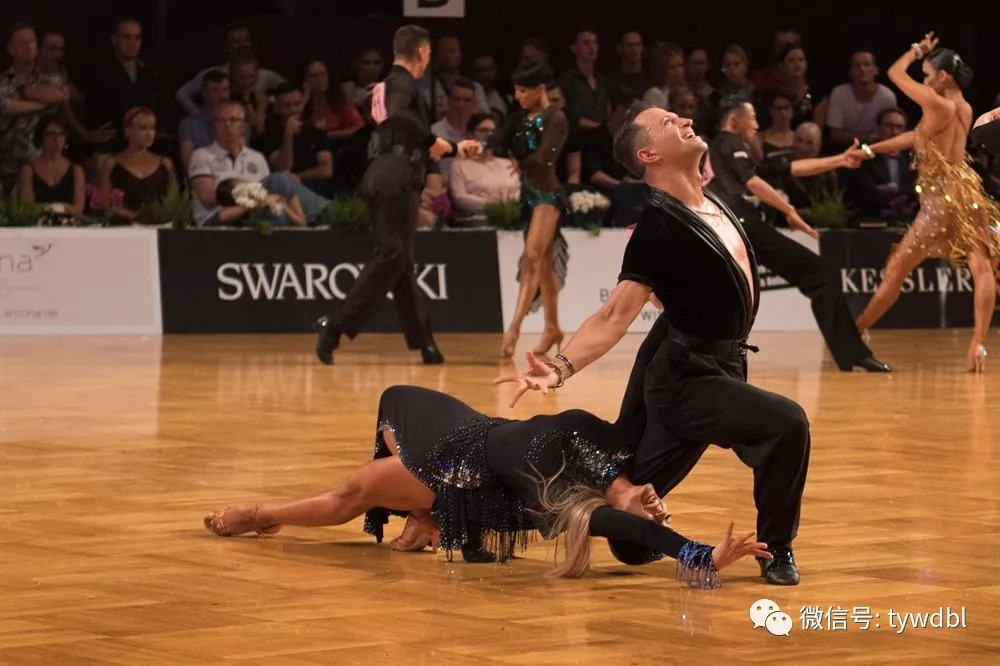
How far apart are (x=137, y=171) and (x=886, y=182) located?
22.7 ft

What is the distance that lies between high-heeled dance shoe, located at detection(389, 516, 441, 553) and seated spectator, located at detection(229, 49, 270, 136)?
427 inches

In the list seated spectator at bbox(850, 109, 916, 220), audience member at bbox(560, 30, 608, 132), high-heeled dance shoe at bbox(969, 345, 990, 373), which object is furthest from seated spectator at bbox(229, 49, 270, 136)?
high-heeled dance shoe at bbox(969, 345, 990, 373)

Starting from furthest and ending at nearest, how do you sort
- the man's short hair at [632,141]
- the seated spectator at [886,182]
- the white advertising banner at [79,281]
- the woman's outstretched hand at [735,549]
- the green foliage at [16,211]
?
1. the seated spectator at [886,182]
2. the white advertising banner at [79,281]
3. the green foliage at [16,211]
4. the man's short hair at [632,141]
5. the woman's outstretched hand at [735,549]

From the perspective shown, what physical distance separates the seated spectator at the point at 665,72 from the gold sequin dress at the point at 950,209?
17.1 ft

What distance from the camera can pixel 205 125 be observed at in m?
16.6

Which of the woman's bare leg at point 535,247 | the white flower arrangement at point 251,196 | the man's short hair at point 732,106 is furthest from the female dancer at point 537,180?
the white flower arrangement at point 251,196

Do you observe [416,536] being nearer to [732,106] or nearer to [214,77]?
[732,106]

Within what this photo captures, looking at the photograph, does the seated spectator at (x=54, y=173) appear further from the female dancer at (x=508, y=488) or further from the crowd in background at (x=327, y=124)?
the female dancer at (x=508, y=488)

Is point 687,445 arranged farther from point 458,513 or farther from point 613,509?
point 458,513

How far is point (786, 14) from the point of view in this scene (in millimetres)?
20188

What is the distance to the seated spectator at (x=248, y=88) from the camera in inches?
663

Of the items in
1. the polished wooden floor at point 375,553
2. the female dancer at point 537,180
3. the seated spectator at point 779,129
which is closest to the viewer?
the polished wooden floor at point 375,553

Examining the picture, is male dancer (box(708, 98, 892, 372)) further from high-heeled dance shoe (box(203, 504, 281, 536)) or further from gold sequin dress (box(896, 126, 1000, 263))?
high-heeled dance shoe (box(203, 504, 281, 536))

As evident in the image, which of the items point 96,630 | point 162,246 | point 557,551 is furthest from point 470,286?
point 96,630
